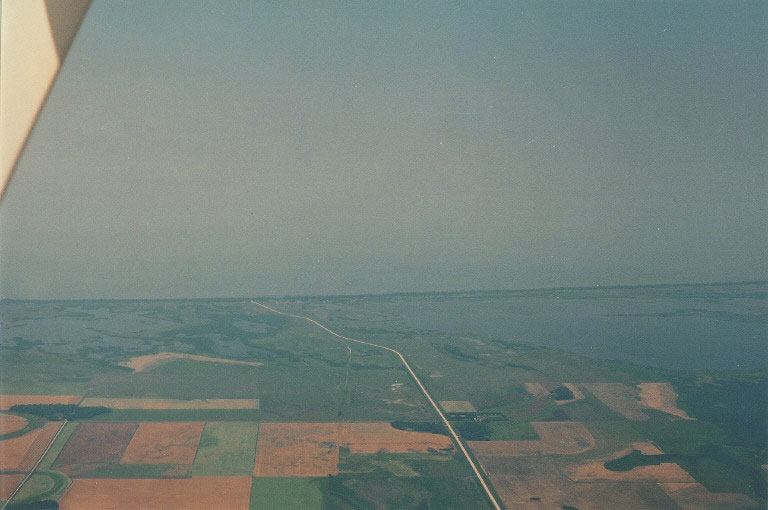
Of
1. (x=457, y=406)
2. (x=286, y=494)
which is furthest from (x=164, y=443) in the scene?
(x=457, y=406)

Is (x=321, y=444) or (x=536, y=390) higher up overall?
(x=536, y=390)

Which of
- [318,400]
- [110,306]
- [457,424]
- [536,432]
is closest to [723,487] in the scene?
[536,432]

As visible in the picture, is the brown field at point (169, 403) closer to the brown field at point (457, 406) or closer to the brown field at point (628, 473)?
the brown field at point (457, 406)

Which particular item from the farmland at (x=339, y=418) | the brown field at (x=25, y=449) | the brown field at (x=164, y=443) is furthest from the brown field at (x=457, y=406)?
the brown field at (x=25, y=449)

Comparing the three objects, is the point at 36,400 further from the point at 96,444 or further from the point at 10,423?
the point at 96,444

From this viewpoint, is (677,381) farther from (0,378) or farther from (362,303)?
(0,378)

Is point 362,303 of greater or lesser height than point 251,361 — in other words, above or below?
above
